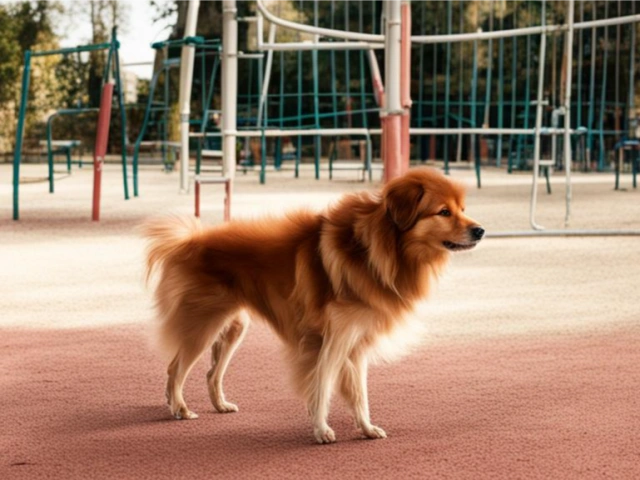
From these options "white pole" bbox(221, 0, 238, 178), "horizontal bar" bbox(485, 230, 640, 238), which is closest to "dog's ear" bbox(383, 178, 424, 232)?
"horizontal bar" bbox(485, 230, 640, 238)

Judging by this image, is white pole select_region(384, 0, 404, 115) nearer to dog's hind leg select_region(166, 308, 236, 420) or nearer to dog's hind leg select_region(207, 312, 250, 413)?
dog's hind leg select_region(207, 312, 250, 413)

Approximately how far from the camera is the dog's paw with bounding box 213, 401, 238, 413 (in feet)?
10.6

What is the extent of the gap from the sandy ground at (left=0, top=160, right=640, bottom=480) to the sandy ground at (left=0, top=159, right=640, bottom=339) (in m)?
0.02

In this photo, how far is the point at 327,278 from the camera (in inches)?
117

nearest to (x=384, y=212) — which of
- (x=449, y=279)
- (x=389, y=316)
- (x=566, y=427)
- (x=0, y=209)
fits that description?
(x=389, y=316)

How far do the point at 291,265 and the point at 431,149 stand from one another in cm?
1557

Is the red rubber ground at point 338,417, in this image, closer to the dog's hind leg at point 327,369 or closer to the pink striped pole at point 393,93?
the dog's hind leg at point 327,369

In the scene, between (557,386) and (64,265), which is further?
(64,265)

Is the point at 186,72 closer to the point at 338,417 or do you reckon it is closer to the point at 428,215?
the point at 338,417

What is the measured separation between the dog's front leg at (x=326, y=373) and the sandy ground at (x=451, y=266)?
0.54 m

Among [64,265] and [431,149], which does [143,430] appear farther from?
[431,149]

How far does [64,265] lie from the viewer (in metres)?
6.21

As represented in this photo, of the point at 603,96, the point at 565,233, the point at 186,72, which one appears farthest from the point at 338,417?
the point at 603,96

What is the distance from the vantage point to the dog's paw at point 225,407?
3230mm
